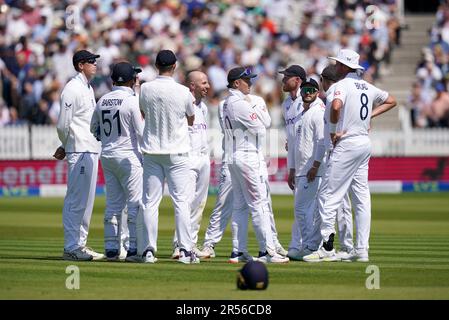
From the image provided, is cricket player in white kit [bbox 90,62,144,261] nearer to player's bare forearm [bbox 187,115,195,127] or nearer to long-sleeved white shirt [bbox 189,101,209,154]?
player's bare forearm [bbox 187,115,195,127]

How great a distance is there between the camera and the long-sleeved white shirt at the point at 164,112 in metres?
14.5

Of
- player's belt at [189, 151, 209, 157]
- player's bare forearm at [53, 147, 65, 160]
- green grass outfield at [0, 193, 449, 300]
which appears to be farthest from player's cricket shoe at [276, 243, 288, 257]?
player's bare forearm at [53, 147, 65, 160]

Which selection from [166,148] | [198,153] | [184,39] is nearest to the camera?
[166,148]

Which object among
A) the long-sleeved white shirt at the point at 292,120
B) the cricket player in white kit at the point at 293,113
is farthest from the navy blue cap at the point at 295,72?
the long-sleeved white shirt at the point at 292,120

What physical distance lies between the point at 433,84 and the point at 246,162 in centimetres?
2196

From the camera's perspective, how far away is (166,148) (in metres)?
14.5

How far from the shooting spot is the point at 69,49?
34.6 m

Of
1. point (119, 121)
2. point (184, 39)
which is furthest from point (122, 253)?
point (184, 39)

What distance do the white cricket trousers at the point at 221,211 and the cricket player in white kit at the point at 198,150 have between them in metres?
0.20

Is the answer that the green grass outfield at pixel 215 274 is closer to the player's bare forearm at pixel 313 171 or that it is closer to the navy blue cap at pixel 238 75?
the player's bare forearm at pixel 313 171

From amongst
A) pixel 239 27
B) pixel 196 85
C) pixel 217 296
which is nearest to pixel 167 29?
pixel 239 27

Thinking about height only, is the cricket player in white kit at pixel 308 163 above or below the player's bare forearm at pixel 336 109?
below

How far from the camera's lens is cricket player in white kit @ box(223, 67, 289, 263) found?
14969mm

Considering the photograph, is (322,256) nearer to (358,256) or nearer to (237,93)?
(358,256)
